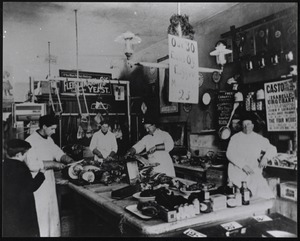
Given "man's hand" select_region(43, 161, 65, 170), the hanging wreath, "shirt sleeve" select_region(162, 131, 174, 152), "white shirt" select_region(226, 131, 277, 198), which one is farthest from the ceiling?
"white shirt" select_region(226, 131, 277, 198)

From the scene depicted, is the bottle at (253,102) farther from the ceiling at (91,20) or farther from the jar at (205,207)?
the jar at (205,207)

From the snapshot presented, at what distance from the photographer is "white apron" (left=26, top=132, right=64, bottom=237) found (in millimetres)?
3539

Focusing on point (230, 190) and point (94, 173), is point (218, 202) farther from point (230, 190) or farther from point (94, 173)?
point (94, 173)

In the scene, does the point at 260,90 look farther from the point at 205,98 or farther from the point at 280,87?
the point at 205,98

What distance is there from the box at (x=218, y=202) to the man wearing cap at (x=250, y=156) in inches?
56.2

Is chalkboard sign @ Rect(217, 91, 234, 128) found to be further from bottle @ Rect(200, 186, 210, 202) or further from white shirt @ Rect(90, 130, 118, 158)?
bottle @ Rect(200, 186, 210, 202)

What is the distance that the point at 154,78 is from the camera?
566cm

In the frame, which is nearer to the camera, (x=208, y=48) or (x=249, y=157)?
(x=249, y=157)

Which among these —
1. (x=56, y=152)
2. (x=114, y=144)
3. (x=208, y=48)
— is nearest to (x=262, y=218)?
(x=56, y=152)

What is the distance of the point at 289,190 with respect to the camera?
3414mm

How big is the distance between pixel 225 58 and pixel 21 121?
9.84ft

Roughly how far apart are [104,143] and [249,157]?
2.24 metres

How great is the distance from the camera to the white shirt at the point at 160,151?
4.73 meters

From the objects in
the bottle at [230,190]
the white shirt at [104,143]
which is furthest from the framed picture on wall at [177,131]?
the bottle at [230,190]
